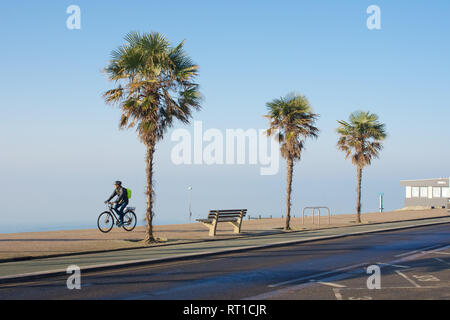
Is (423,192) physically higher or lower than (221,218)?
lower

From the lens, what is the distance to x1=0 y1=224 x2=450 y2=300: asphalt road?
938 cm

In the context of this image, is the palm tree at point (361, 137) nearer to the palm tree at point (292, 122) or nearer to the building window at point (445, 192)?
the palm tree at point (292, 122)

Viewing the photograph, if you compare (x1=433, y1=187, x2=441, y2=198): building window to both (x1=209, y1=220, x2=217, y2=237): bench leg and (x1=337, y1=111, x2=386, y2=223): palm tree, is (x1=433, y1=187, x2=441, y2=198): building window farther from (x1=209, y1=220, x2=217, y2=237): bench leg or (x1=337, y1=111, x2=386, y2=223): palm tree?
(x1=209, y1=220, x2=217, y2=237): bench leg

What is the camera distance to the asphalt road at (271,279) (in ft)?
30.8

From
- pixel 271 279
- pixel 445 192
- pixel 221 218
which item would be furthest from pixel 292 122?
pixel 445 192

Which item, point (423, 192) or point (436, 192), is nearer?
point (436, 192)

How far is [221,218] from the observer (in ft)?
75.3

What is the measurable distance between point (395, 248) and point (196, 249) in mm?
6759

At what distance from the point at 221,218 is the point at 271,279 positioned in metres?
11.9

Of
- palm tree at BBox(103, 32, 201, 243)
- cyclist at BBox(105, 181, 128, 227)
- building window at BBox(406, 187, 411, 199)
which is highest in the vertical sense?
palm tree at BBox(103, 32, 201, 243)

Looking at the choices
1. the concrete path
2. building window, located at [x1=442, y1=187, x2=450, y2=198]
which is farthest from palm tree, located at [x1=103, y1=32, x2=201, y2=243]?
building window, located at [x1=442, y1=187, x2=450, y2=198]

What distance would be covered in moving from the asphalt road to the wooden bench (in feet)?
19.6

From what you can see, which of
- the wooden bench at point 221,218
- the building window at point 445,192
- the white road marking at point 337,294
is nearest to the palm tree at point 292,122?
the wooden bench at point 221,218

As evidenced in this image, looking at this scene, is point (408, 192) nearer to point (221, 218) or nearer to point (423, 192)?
point (423, 192)
